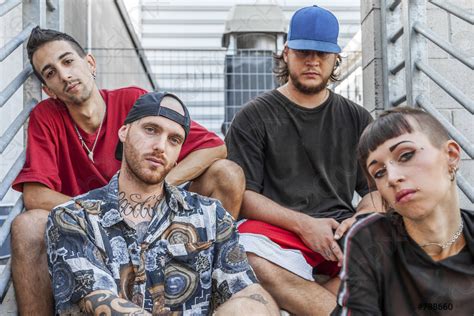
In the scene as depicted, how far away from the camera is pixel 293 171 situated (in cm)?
330

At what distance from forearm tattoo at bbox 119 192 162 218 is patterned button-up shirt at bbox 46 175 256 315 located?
34 mm

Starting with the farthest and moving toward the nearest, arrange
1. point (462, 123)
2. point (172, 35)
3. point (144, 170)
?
point (172, 35), point (462, 123), point (144, 170)

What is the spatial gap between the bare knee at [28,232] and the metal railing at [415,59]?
1.83 metres

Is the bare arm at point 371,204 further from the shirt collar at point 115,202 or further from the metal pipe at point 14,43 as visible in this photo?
the metal pipe at point 14,43

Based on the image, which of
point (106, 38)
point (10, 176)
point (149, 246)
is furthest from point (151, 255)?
point (106, 38)

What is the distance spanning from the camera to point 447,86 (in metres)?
3.31

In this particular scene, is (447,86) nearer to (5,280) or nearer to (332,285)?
(332,285)

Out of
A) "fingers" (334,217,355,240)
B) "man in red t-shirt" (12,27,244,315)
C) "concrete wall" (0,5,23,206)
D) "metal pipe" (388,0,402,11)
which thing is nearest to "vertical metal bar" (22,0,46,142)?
"man in red t-shirt" (12,27,244,315)

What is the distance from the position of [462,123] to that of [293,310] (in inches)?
63.5

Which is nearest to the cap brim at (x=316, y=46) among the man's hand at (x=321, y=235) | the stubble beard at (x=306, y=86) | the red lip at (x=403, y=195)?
the stubble beard at (x=306, y=86)

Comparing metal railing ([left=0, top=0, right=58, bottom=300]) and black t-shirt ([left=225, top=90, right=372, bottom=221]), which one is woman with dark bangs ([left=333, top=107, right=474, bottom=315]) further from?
metal railing ([left=0, top=0, right=58, bottom=300])

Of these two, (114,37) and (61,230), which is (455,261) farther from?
(114,37)

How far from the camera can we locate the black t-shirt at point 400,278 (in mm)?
2084

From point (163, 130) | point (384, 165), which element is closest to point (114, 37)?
point (163, 130)
